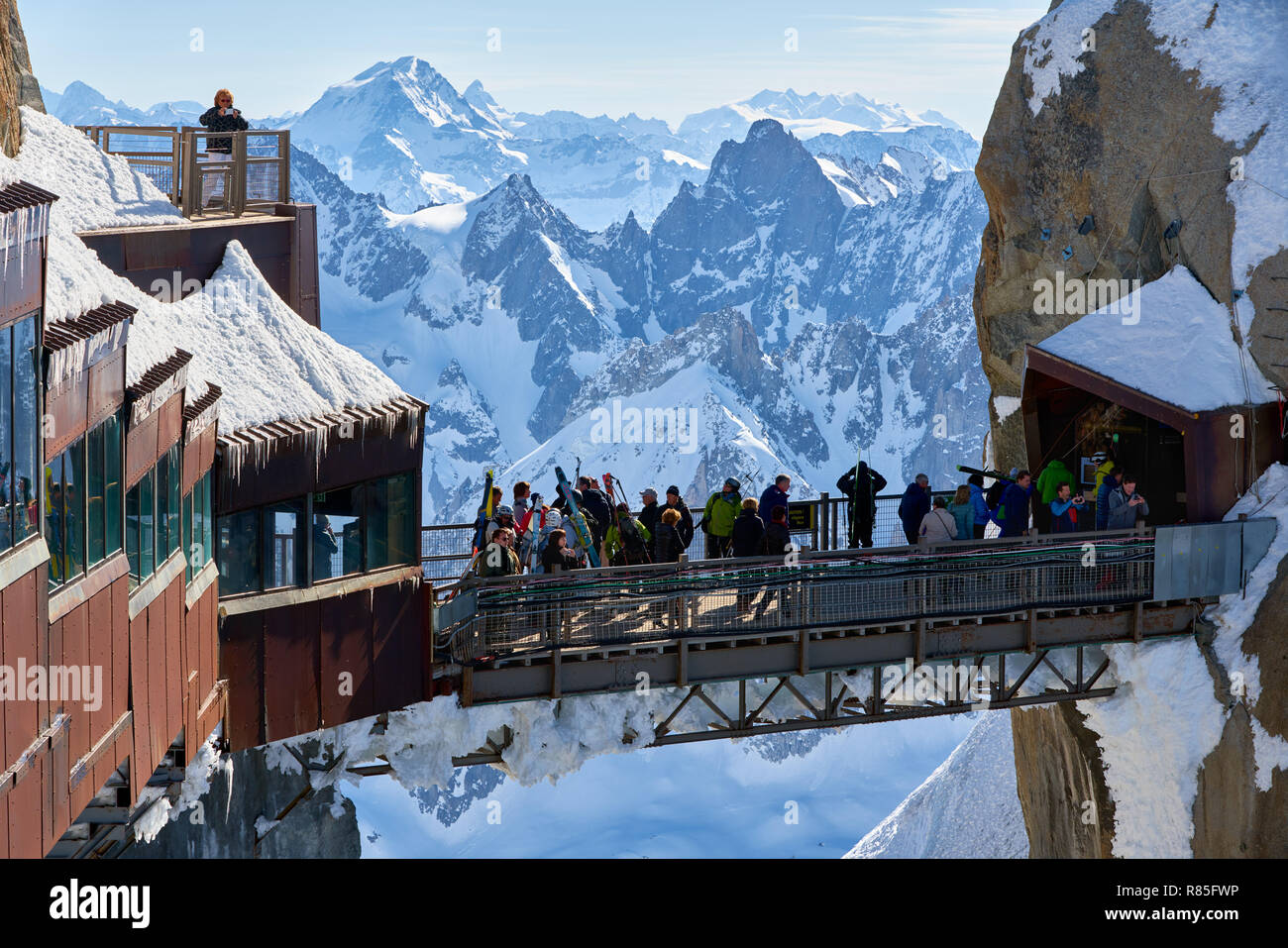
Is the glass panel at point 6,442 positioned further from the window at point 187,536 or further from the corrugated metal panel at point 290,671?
the corrugated metal panel at point 290,671

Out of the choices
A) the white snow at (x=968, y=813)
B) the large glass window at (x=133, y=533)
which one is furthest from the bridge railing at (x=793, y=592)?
the white snow at (x=968, y=813)

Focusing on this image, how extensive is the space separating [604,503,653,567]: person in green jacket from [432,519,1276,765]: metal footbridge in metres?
0.46

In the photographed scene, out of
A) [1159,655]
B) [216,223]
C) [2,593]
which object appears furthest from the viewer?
[1159,655]

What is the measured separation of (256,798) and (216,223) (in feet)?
29.1

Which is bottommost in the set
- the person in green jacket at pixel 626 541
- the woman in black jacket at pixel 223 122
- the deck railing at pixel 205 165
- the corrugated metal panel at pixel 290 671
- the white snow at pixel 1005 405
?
the corrugated metal panel at pixel 290 671

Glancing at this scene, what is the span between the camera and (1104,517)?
23.9 meters

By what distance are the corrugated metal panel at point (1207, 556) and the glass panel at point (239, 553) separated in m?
14.1

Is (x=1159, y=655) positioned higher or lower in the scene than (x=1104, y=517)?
lower

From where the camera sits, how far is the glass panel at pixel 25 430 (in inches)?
353

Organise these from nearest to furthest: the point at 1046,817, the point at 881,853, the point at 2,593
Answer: the point at 2,593
the point at 1046,817
the point at 881,853

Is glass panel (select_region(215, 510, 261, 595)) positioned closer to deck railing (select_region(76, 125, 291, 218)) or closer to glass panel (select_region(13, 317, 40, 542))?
glass panel (select_region(13, 317, 40, 542))

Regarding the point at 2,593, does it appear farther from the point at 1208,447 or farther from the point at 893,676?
the point at 1208,447

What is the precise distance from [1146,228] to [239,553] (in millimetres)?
20128
